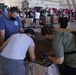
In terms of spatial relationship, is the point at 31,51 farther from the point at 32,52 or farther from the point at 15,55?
the point at 15,55

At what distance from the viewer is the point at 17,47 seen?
1923 millimetres

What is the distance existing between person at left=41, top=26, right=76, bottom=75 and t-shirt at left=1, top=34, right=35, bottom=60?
28cm

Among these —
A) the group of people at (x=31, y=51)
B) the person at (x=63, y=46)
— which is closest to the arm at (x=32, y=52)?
the group of people at (x=31, y=51)

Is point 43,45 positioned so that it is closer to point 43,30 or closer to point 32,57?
point 32,57

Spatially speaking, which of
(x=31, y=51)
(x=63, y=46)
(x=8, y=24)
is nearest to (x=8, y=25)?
(x=8, y=24)

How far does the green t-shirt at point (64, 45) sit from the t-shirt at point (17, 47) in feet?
1.27

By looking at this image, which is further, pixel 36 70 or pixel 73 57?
pixel 36 70

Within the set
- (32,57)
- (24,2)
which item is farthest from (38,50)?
(24,2)

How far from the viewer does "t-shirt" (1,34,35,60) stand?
1.92 m

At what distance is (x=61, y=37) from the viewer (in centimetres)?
169

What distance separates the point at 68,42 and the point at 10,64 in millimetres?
662

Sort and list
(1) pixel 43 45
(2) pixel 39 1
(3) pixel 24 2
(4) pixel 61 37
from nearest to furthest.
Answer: (4) pixel 61 37 < (1) pixel 43 45 < (3) pixel 24 2 < (2) pixel 39 1

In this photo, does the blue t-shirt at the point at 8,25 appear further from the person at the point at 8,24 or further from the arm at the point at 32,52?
the arm at the point at 32,52

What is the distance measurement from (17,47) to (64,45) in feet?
1.71
